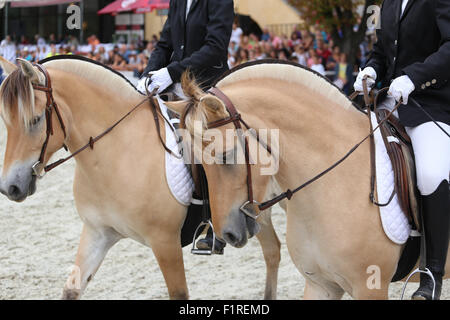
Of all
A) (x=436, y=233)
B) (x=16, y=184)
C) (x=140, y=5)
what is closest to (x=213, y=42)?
(x=16, y=184)

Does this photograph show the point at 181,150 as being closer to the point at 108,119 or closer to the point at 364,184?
the point at 108,119

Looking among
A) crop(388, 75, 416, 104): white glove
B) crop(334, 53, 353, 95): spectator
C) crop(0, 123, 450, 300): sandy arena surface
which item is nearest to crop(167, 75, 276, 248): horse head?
crop(388, 75, 416, 104): white glove

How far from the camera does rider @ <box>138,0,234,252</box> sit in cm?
434

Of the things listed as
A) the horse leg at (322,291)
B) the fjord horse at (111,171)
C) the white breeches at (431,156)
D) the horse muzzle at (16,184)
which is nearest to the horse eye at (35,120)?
the fjord horse at (111,171)

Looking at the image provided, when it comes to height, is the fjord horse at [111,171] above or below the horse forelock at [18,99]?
below

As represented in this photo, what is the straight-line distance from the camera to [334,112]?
10.7ft

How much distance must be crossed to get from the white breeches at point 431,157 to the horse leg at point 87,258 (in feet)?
6.50

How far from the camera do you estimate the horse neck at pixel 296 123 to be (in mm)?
3096

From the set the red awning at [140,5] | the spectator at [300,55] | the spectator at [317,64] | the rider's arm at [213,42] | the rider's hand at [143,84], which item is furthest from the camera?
the red awning at [140,5]

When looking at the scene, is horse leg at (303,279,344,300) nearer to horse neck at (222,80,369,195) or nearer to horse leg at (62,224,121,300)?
horse neck at (222,80,369,195)

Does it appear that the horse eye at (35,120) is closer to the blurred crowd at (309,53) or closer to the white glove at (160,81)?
the white glove at (160,81)

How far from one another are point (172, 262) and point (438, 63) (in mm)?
1970

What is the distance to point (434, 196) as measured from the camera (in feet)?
10.7
